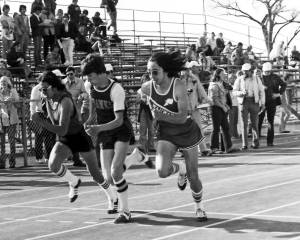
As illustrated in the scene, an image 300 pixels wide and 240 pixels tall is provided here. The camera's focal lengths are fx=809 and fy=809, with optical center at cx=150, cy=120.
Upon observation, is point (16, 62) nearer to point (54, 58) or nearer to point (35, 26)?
point (54, 58)

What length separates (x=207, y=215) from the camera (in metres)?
9.98

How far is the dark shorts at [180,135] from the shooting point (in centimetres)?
945

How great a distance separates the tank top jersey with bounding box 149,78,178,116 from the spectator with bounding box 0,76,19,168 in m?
8.85

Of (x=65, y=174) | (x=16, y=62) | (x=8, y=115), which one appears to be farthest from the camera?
(x=16, y=62)

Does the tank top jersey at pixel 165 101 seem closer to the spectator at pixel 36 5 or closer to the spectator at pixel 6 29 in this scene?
the spectator at pixel 6 29

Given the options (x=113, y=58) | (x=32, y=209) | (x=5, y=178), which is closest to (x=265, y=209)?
(x=32, y=209)

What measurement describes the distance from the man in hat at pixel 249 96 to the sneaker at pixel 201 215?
10.9m

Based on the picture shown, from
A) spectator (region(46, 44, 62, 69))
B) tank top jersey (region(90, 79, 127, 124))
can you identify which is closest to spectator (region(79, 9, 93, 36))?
spectator (region(46, 44, 62, 69))

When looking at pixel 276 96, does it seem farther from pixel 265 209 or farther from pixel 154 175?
pixel 265 209

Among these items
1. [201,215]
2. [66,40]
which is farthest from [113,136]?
[66,40]

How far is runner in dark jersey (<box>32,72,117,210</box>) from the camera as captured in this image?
35.0 feet

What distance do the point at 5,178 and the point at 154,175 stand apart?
10.4ft

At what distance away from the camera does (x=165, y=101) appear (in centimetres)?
939

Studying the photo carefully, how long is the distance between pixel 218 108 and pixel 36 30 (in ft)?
25.3
